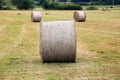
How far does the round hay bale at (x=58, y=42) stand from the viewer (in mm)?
12914

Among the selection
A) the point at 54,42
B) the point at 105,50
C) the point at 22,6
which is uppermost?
the point at 54,42

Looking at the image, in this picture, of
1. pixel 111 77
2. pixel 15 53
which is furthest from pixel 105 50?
pixel 111 77

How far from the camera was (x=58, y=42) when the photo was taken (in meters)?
13.0

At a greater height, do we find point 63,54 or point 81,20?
point 63,54

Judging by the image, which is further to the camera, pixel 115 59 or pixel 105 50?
pixel 105 50

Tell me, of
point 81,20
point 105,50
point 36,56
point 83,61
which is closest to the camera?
point 83,61

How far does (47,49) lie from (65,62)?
83 cm

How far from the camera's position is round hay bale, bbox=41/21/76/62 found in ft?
42.4

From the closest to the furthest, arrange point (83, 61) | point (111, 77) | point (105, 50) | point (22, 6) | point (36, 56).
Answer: point (111, 77), point (83, 61), point (36, 56), point (105, 50), point (22, 6)

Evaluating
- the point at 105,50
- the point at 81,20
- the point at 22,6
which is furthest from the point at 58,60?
the point at 22,6

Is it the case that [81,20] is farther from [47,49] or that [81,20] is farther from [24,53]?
[47,49]

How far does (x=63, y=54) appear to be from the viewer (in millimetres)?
12938

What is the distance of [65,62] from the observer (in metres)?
13.3

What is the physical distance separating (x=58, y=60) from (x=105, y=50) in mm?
3992
